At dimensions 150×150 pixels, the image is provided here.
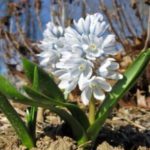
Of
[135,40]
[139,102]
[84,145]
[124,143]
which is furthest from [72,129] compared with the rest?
[135,40]

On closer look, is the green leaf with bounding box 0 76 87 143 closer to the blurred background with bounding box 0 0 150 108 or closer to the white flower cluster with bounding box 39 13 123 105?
the white flower cluster with bounding box 39 13 123 105

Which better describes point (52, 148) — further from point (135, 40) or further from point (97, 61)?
point (135, 40)

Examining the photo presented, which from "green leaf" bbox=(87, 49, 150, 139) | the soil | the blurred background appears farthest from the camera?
the blurred background

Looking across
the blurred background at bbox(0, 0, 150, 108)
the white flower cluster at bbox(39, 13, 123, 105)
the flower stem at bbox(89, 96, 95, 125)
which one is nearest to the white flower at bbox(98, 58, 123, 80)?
the white flower cluster at bbox(39, 13, 123, 105)

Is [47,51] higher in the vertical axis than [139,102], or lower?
higher

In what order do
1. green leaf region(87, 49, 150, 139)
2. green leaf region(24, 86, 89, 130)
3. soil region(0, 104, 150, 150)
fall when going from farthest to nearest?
soil region(0, 104, 150, 150) < green leaf region(87, 49, 150, 139) < green leaf region(24, 86, 89, 130)

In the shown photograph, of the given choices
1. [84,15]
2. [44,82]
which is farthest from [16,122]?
[84,15]

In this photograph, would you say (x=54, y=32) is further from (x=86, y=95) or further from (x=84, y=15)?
(x=84, y=15)
